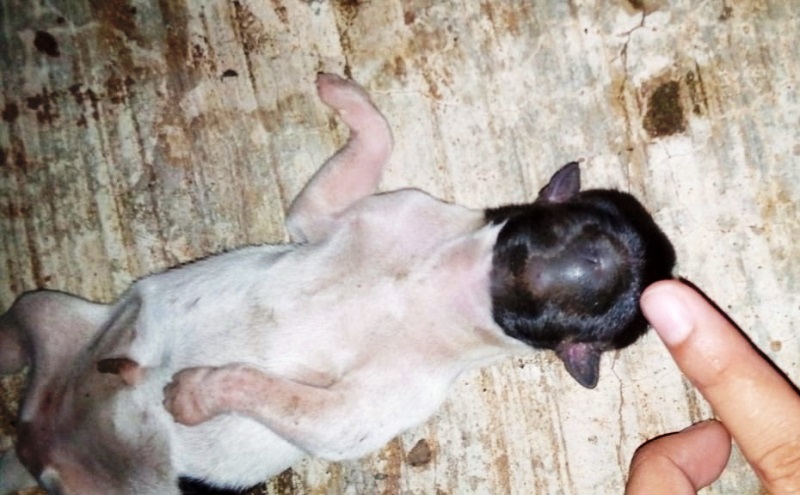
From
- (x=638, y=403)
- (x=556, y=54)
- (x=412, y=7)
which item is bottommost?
(x=638, y=403)

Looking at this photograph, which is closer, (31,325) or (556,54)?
(31,325)

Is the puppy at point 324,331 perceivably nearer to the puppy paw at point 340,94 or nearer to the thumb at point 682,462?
the puppy paw at point 340,94

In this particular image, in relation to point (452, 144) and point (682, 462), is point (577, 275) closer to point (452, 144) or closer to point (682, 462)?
point (682, 462)

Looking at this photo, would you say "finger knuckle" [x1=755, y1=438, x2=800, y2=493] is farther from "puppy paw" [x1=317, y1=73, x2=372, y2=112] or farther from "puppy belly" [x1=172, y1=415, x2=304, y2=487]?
"puppy paw" [x1=317, y1=73, x2=372, y2=112]

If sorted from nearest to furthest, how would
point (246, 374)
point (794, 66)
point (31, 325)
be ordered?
point (246, 374), point (31, 325), point (794, 66)

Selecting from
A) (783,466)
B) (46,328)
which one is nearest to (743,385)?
(783,466)

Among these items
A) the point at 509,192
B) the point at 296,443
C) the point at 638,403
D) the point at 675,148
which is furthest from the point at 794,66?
the point at 296,443

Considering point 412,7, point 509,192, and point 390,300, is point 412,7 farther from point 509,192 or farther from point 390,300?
point 390,300
